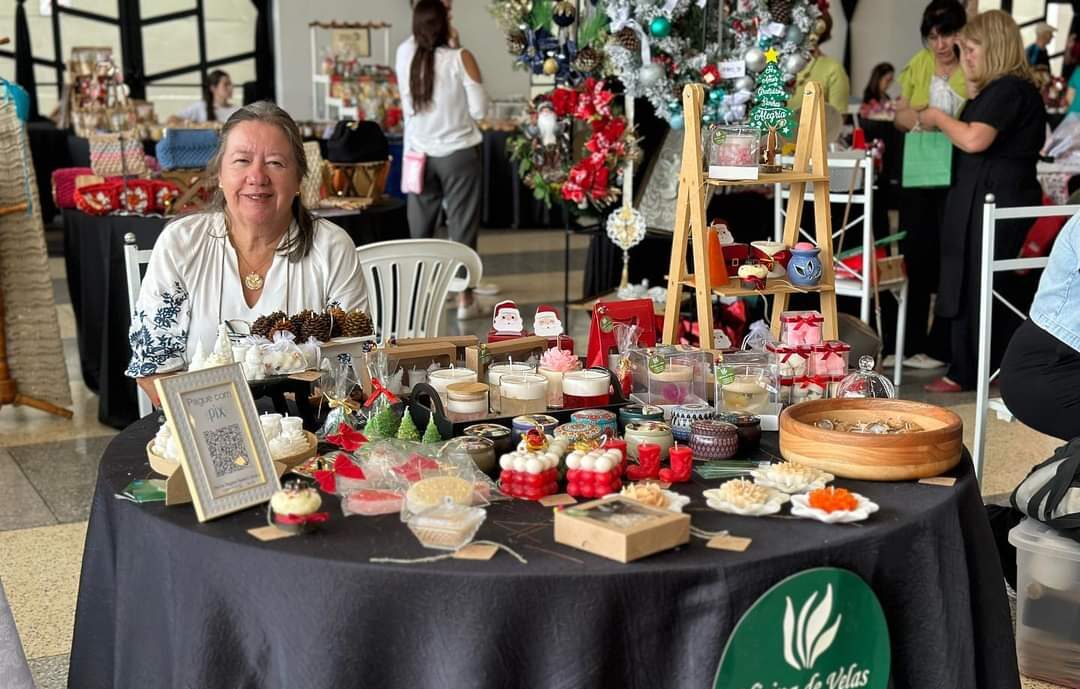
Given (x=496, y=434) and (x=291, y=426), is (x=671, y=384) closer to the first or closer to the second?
(x=496, y=434)

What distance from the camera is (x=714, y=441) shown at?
6.59ft

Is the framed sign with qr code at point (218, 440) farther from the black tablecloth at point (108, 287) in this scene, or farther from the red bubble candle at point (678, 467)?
the black tablecloth at point (108, 287)

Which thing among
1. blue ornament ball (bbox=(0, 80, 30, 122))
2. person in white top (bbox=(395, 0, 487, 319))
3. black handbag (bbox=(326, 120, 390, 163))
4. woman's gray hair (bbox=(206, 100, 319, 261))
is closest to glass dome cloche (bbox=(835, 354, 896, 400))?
woman's gray hair (bbox=(206, 100, 319, 261))

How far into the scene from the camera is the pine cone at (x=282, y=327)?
2326mm

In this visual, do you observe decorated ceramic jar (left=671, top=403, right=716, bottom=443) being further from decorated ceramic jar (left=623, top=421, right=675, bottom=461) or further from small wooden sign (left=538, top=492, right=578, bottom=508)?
small wooden sign (left=538, top=492, right=578, bottom=508)

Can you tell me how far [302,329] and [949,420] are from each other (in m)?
1.21

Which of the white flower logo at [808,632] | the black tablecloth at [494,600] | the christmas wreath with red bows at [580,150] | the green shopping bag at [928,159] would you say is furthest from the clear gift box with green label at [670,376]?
the green shopping bag at [928,159]

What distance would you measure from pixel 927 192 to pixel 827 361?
345cm

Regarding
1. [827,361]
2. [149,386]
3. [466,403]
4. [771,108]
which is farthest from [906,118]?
[149,386]

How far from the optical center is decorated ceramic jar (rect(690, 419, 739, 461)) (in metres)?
2.01

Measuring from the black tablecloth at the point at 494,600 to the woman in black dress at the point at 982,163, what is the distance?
10.9ft

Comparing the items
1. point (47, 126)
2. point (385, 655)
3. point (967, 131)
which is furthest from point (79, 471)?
point (47, 126)

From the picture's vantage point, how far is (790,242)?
3.02 m

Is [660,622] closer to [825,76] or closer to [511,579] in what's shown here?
[511,579]
